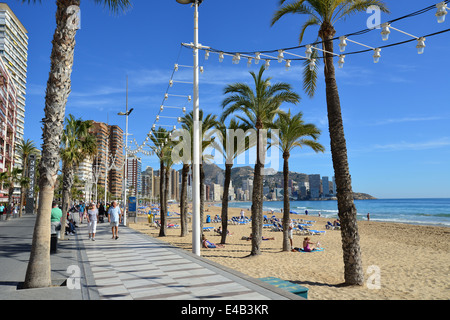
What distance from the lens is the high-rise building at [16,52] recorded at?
10350 centimetres

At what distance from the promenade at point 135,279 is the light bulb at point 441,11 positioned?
651 cm

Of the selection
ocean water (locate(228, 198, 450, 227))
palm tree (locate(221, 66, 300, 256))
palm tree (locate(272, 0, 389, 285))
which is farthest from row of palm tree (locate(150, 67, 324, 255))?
ocean water (locate(228, 198, 450, 227))

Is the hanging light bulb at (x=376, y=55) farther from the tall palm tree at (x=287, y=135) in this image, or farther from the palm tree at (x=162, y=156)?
the palm tree at (x=162, y=156)

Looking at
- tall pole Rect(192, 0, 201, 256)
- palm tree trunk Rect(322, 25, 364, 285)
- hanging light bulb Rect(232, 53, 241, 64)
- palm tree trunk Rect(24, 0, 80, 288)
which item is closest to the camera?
palm tree trunk Rect(24, 0, 80, 288)

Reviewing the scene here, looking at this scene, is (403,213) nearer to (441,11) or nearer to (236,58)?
(236,58)

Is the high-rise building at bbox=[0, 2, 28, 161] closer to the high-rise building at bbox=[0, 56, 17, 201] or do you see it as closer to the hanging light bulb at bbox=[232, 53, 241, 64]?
the high-rise building at bbox=[0, 56, 17, 201]

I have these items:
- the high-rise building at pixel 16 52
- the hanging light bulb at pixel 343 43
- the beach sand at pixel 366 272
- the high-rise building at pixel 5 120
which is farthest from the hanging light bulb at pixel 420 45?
the high-rise building at pixel 16 52

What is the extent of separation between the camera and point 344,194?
29.9ft

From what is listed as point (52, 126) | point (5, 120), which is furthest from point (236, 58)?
point (5, 120)

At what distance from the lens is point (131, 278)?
7629 mm

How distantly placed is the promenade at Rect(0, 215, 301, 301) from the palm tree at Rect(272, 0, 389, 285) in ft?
11.1

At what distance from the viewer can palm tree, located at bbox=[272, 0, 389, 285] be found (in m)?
9.01
